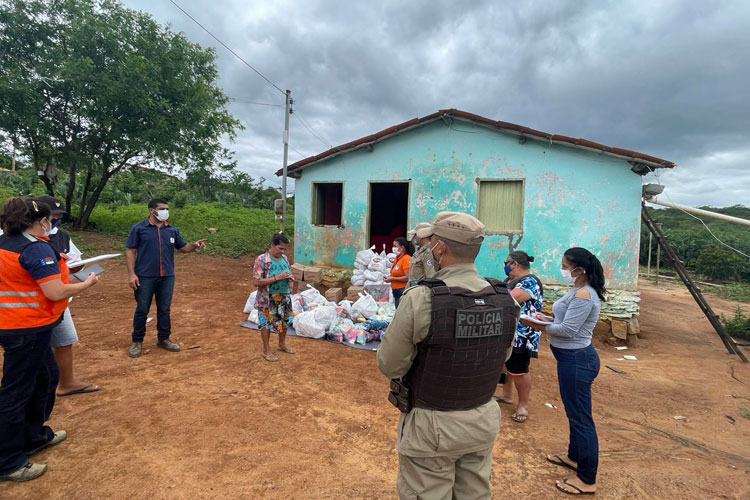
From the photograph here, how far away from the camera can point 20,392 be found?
89.9 inches

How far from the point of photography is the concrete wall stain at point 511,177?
21.2 ft

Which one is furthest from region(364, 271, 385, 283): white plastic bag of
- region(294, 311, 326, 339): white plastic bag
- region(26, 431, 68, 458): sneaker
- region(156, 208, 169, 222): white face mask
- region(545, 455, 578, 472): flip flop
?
region(26, 431, 68, 458): sneaker

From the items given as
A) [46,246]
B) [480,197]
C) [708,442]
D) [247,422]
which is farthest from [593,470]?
[480,197]

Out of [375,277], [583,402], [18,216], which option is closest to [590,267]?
[583,402]

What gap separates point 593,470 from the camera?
2.50 m

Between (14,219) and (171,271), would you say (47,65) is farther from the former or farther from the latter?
(14,219)

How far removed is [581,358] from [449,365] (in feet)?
4.79

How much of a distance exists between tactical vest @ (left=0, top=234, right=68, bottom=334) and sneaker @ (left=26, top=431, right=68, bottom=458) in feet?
3.00

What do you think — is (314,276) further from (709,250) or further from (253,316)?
(709,250)

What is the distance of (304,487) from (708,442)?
11.9 feet

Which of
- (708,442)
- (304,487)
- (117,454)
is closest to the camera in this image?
(304,487)

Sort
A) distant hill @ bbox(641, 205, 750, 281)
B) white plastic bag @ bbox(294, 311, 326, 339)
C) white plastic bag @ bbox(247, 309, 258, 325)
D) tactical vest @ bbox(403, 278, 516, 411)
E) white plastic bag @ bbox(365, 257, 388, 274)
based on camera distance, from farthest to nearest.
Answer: distant hill @ bbox(641, 205, 750, 281), white plastic bag @ bbox(365, 257, 388, 274), white plastic bag @ bbox(247, 309, 258, 325), white plastic bag @ bbox(294, 311, 326, 339), tactical vest @ bbox(403, 278, 516, 411)

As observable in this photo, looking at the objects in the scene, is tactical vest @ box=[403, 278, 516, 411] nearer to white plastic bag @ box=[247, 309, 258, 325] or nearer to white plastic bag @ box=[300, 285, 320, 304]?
white plastic bag @ box=[247, 309, 258, 325]

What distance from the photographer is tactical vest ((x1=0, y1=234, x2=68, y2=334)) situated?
85.7 inches
